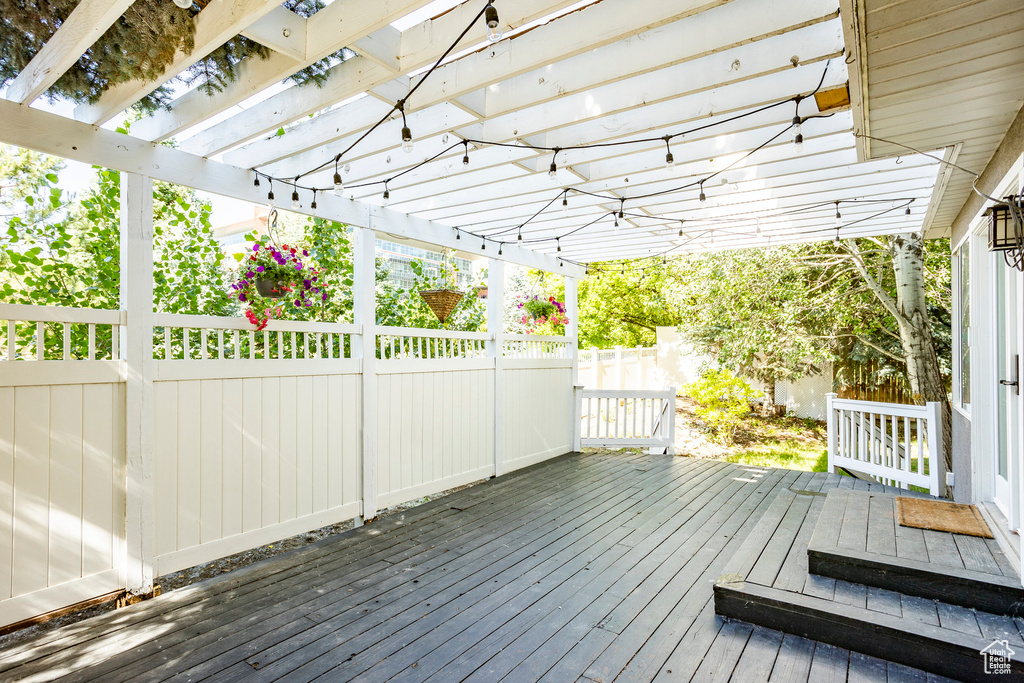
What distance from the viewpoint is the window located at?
11.8 feet

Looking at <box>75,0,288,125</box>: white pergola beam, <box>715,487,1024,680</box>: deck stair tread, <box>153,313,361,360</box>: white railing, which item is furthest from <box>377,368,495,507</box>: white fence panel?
<box>715,487,1024,680</box>: deck stair tread

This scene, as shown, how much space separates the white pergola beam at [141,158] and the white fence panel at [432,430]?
1.23 m

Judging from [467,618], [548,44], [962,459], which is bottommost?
[467,618]

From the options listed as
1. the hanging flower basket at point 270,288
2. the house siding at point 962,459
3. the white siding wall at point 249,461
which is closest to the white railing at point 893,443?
the house siding at point 962,459

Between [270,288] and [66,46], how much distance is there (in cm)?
135

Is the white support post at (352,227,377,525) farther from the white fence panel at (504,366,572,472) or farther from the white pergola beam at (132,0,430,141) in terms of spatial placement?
the white fence panel at (504,366,572,472)

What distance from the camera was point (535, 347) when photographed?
19.1 ft

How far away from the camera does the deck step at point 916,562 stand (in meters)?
2.15

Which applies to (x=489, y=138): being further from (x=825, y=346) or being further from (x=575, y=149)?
(x=825, y=346)

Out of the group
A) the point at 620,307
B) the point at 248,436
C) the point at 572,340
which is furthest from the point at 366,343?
the point at 620,307

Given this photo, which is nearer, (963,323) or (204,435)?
(204,435)

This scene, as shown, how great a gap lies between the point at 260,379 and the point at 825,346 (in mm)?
8242

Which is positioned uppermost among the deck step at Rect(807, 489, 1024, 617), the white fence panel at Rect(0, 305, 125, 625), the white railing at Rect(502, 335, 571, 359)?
the white railing at Rect(502, 335, 571, 359)

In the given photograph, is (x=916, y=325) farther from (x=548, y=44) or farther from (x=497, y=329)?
(x=548, y=44)
